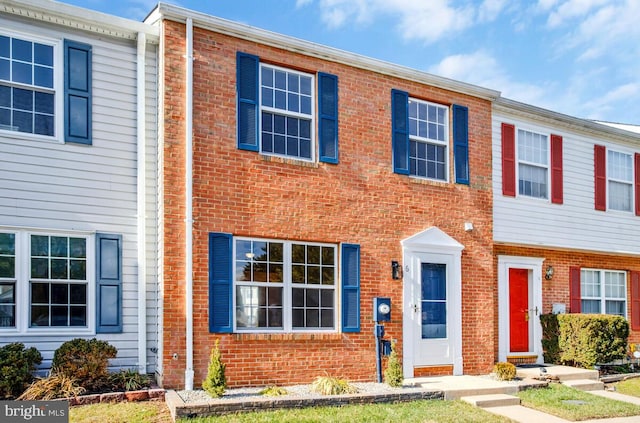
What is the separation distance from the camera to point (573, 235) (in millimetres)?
14047

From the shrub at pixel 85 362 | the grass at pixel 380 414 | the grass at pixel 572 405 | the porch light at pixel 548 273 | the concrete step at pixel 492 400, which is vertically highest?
the porch light at pixel 548 273

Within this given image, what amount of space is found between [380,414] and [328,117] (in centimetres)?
512

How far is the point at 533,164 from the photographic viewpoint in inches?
533

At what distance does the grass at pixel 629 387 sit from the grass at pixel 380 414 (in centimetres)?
401

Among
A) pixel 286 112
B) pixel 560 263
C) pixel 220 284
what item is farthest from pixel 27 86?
pixel 560 263

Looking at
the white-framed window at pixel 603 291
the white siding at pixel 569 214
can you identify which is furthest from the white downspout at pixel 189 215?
the white-framed window at pixel 603 291

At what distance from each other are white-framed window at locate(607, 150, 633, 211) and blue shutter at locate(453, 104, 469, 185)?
16.7ft

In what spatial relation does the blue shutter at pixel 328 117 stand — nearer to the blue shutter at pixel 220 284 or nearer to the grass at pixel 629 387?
the blue shutter at pixel 220 284

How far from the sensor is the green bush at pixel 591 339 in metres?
12.6

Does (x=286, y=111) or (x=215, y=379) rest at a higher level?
(x=286, y=111)

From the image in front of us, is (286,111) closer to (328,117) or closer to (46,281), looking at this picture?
(328,117)

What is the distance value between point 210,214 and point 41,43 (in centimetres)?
367

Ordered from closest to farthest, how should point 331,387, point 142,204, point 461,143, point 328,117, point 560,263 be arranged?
point 331,387 → point 142,204 → point 328,117 → point 461,143 → point 560,263

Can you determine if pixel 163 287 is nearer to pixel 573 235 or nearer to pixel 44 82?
pixel 44 82
